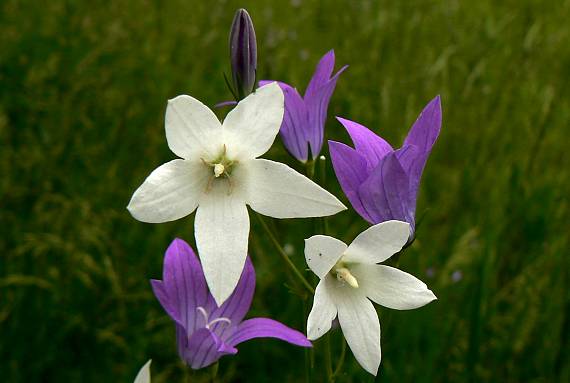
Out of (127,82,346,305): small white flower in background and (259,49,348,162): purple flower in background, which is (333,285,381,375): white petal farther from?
(259,49,348,162): purple flower in background

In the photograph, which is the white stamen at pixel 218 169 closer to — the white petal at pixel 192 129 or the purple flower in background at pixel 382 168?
the white petal at pixel 192 129

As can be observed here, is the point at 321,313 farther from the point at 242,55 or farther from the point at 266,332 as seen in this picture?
the point at 242,55

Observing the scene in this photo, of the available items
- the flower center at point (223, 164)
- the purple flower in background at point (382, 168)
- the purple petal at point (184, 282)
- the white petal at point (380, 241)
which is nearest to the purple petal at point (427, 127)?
the purple flower in background at point (382, 168)

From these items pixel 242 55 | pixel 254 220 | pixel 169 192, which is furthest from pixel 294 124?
pixel 254 220

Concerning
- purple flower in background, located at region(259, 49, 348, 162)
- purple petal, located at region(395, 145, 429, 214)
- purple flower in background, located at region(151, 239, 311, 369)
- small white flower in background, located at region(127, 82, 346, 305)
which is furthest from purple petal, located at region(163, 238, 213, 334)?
purple petal, located at region(395, 145, 429, 214)

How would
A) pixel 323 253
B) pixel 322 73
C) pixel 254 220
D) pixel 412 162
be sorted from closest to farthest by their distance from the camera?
pixel 323 253, pixel 412 162, pixel 322 73, pixel 254 220

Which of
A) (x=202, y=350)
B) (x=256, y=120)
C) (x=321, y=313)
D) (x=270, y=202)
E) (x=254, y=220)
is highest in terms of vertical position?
(x=256, y=120)
